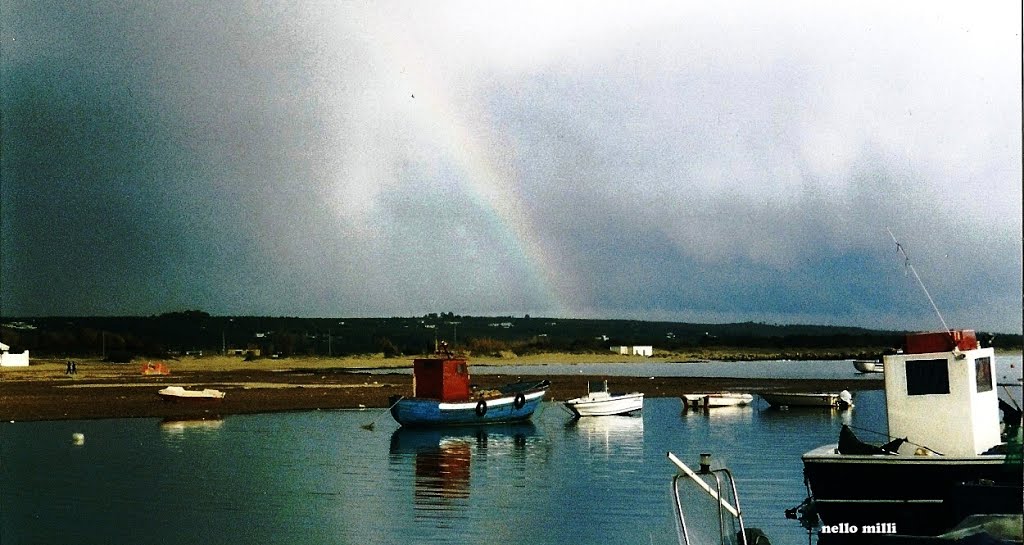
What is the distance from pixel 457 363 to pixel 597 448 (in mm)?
10327

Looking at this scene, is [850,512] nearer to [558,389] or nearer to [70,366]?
[558,389]

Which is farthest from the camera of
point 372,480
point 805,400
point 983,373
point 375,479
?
point 805,400

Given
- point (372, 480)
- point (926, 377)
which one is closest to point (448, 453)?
point (372, 480)

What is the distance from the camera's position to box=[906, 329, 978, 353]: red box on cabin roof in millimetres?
20578

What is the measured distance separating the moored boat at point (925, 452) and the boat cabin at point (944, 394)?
18 mm

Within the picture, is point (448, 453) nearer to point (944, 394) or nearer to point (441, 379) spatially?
point (441, 379)

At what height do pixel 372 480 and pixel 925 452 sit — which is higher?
pixel 925 452

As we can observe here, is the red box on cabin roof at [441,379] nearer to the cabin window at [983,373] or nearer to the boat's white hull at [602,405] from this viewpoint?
the boat's white hull at [602,405]

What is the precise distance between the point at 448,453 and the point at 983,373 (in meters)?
27.5

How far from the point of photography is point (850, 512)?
65.0ft

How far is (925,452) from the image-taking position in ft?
67.0

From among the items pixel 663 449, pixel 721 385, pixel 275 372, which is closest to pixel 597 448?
pixel 663 449

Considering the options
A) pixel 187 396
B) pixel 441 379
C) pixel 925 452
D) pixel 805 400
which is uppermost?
pixel 441 379

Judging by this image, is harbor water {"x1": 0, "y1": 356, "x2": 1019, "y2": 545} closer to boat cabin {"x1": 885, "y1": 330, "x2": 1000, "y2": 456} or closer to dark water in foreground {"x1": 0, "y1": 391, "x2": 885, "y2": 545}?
dark water in foreground {"x1": 0, "y1": 391, "x2": 885, "y2": 545}
